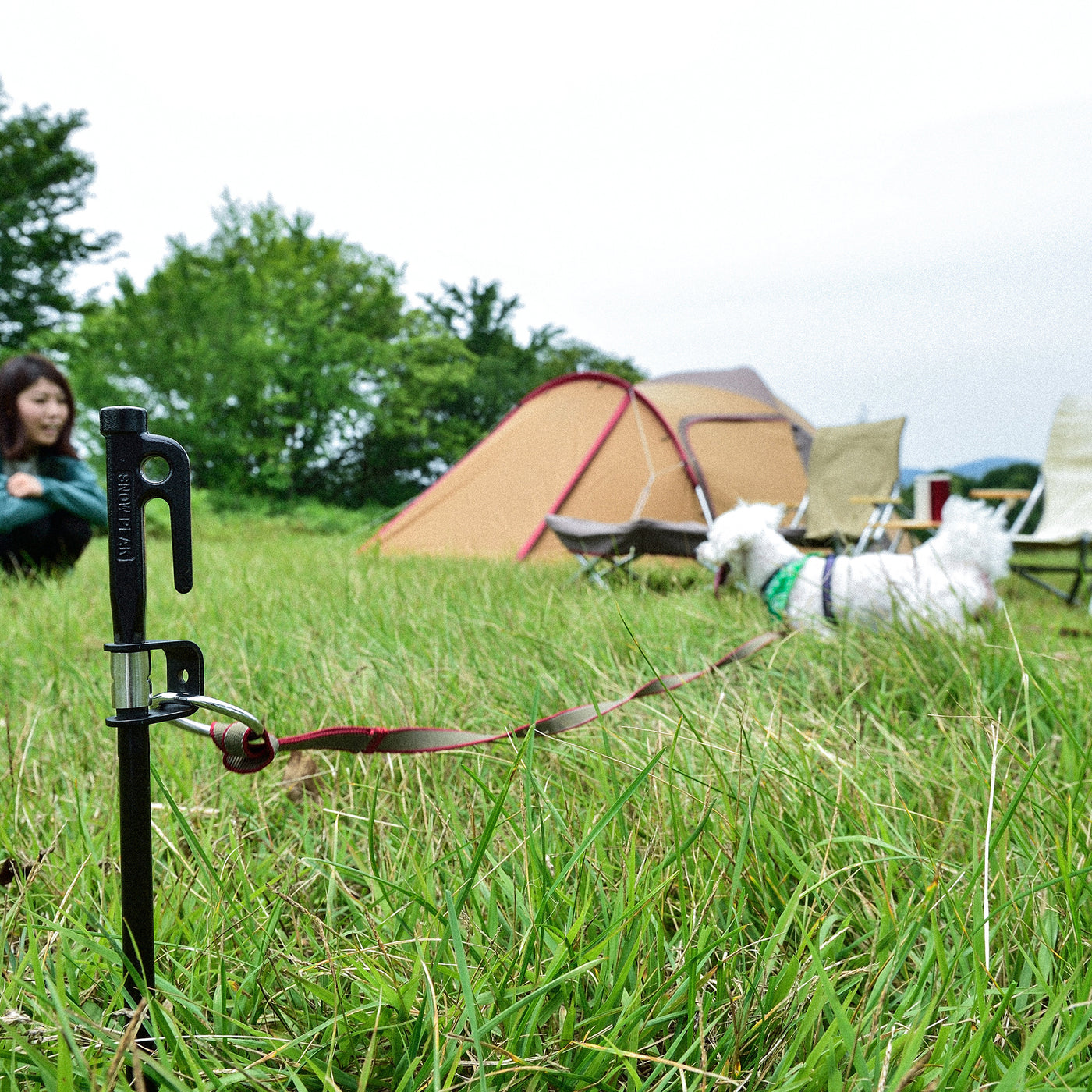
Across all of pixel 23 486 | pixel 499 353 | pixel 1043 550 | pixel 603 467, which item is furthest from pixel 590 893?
pixel 499 353

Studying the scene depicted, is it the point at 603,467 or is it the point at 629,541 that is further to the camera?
the point at 603,467

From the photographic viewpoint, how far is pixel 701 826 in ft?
2.28

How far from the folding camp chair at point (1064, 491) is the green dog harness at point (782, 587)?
285cm

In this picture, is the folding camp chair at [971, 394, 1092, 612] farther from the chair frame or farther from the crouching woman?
the crouching woman

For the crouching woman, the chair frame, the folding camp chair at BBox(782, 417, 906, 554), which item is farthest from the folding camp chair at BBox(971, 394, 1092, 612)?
the crouching woman

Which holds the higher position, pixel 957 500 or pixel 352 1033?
pixel 957 500

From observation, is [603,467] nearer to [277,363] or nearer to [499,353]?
[277,363]

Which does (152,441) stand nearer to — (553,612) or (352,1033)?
(352,1033)

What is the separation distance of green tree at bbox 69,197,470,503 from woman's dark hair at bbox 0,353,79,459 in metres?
8.64

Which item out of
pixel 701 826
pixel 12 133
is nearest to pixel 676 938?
pixel 701 826

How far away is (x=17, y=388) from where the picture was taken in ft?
11.6

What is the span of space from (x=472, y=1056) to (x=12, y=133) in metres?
21.8

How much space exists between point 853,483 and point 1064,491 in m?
1.33

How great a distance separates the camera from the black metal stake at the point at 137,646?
1.81ft
